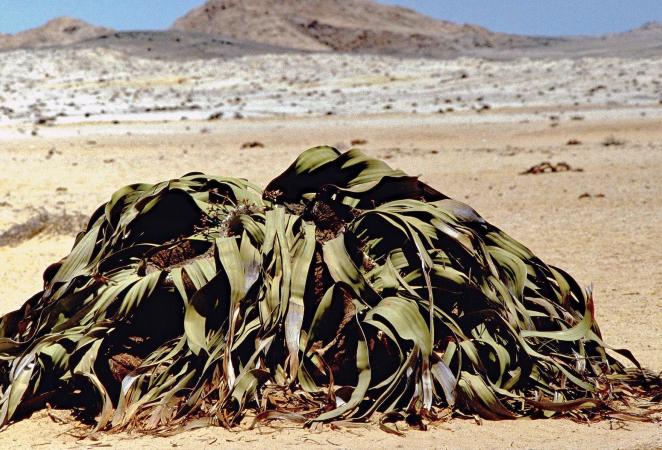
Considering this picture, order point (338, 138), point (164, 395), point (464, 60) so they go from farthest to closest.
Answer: point (464, 60), point (338, 138), point (164, 395)

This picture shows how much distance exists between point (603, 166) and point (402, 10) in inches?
2516

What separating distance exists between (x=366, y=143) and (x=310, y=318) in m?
11.7

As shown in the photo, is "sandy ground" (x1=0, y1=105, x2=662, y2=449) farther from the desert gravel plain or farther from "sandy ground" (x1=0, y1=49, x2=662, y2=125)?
"sandy ground" (x1=0, y1=49, x2=662, y2=125)

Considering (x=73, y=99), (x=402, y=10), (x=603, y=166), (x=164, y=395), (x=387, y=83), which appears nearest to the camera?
(x=164, y=395)

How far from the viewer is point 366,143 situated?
14805mm

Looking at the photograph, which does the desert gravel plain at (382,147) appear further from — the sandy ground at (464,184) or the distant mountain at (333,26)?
the distant mountain at (333,26)

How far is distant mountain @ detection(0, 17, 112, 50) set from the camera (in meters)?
71.7

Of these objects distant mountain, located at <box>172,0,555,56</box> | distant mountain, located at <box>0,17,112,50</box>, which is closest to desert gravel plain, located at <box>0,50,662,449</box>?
distant mountain, located at <box>172,0,555,56</box>

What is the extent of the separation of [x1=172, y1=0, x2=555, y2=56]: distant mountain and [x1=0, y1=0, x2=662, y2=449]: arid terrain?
1710cm

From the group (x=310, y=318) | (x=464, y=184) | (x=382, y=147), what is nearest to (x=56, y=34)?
(x=382, y=147)

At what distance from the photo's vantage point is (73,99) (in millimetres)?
24391

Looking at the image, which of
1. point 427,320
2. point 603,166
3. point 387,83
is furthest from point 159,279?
point 387,83

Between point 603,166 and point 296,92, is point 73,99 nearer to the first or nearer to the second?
point 296,92

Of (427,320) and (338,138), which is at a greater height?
(427,320)
